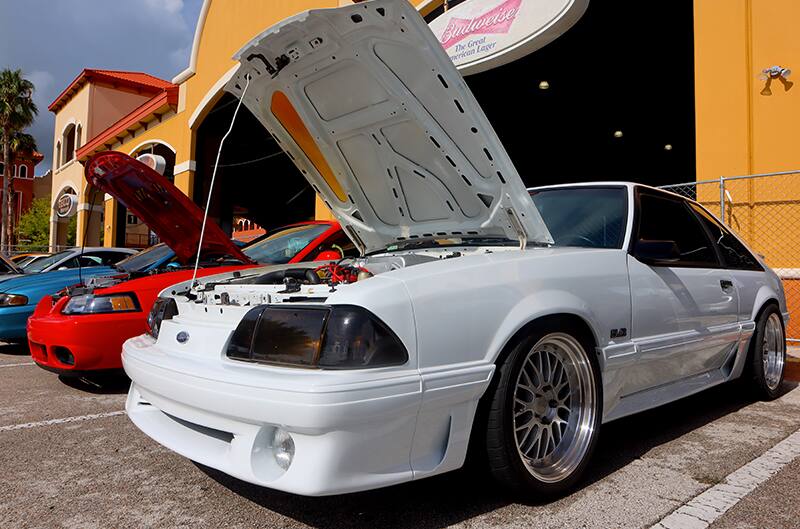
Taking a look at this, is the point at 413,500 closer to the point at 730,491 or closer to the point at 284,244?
the point at 730,491

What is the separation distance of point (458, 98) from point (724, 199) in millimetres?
5225

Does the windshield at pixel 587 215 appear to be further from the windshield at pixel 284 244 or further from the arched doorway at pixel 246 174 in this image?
the arched doorway at pixel 246 174

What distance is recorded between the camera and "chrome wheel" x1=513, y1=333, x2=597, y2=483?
2264 mm

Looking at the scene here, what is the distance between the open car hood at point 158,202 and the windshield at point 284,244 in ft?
1.62

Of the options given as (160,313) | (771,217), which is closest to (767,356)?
(771,217)

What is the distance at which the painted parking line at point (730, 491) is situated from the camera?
6.76ft

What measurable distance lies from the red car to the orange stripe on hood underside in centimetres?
84

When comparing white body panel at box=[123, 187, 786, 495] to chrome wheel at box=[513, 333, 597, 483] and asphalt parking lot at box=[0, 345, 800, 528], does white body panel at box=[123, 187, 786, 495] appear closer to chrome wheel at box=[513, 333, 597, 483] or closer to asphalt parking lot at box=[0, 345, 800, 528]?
chrome wheel at box=[513, 333, 597, 483]

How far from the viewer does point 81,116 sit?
2498 cm

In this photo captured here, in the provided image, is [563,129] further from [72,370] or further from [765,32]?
[72,370]

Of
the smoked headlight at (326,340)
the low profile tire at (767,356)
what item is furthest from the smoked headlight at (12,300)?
the low profile tire at (767,356)

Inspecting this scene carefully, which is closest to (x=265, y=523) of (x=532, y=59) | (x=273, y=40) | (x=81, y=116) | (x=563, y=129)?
(x=273, y=40)

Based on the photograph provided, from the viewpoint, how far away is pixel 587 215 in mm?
3076

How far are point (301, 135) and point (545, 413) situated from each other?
2.03 m
